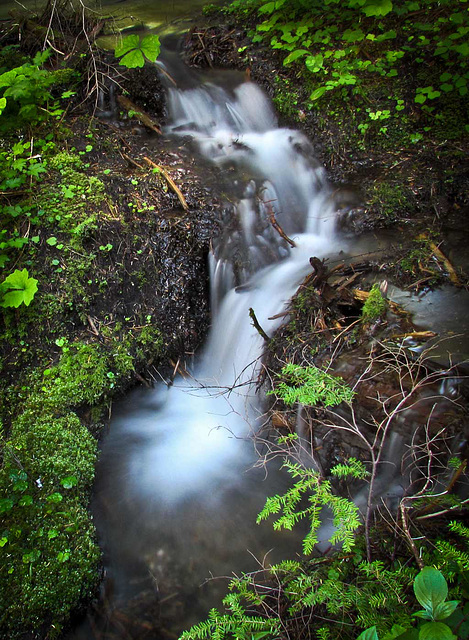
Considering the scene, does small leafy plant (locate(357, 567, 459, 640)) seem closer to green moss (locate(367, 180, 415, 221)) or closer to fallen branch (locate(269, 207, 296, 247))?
fallen branch (locate(269, 207, 296, 247))

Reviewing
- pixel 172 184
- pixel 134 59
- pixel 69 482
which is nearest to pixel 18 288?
pixel 69 482

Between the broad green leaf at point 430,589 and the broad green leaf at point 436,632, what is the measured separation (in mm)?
39

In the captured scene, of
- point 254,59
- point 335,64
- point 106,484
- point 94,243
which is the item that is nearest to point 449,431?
point 106,484

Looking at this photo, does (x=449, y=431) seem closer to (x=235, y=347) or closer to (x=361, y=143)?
(x=235, y=347)

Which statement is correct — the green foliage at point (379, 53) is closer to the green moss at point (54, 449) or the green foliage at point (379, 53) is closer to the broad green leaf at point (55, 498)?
the green moss at point (54, 449)

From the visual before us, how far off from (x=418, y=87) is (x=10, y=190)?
477 centimetres

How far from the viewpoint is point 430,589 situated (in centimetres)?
112

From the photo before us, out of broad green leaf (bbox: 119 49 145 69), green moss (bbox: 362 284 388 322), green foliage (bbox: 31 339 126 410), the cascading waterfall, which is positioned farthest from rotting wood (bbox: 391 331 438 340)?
broad green leaf (bbox: 119 49 145 69)

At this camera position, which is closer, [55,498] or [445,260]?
[55,498]

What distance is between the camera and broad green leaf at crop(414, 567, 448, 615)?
1098 millimetres

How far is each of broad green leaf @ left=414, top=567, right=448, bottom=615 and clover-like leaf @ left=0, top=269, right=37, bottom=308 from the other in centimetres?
309

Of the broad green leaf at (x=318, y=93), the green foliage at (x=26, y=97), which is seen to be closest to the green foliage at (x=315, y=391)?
the green foliage at (x=26, y=97)

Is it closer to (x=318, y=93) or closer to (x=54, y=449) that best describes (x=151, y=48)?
(x=318, y=93)

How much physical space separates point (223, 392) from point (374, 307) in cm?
143
